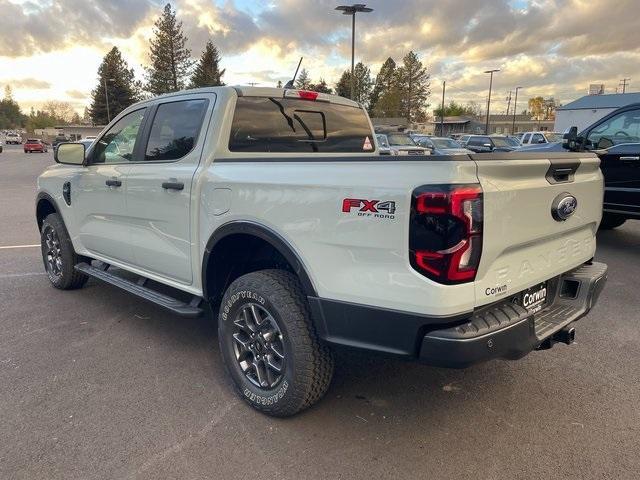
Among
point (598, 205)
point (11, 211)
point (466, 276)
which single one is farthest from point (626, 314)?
point (11, 211)

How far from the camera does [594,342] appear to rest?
3.99m

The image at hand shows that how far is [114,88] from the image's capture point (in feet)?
245

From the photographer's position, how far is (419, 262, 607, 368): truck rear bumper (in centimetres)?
225

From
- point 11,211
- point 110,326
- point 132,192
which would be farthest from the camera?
point 11,211

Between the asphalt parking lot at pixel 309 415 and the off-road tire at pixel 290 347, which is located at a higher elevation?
the off-road tire at pixel 290 347


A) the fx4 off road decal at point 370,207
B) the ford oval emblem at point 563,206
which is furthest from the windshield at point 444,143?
the fx4 off road decal at point 370,207

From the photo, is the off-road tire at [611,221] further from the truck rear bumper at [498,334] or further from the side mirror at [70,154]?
the side mirror at [70,154]

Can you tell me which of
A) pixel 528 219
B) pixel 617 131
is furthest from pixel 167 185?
pixel 617 131

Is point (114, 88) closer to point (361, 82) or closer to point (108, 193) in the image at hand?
point (361, 82)

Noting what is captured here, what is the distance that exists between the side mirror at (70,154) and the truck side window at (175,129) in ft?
3.21

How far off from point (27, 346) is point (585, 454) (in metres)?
3.86

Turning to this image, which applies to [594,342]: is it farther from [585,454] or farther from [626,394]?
[585,454]

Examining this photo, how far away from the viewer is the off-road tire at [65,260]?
5055mm

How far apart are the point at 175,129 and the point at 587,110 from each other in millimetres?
70000
